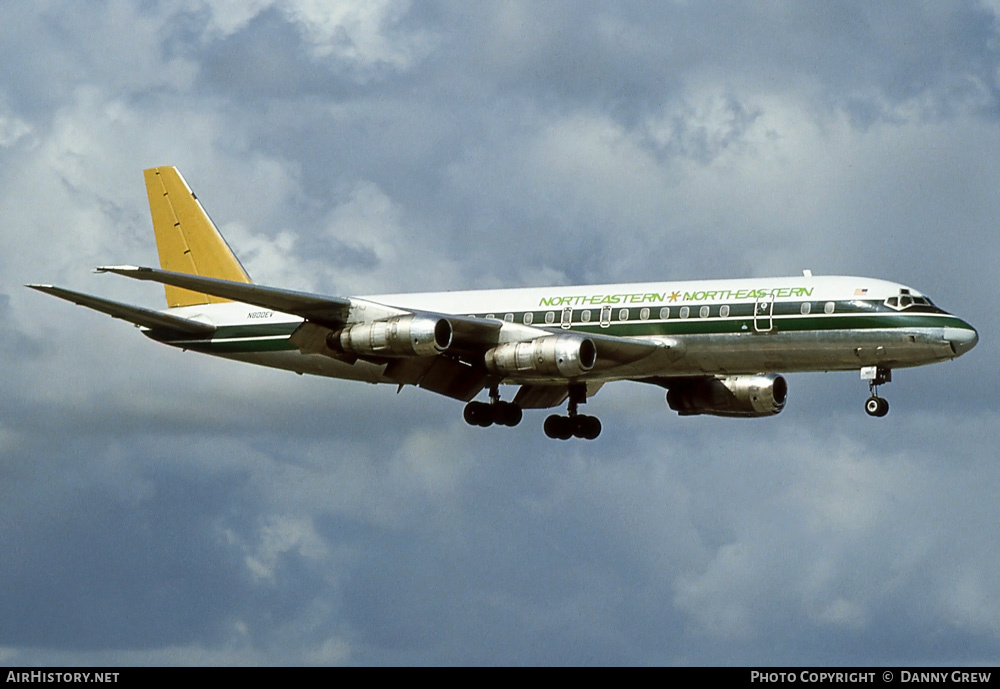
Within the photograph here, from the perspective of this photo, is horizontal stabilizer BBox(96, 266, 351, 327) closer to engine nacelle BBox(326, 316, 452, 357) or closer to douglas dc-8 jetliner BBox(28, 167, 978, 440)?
douglas dc-8 jetliner BBox(28, 167, 978, 440)

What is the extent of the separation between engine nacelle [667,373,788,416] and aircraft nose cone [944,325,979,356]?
10.4m

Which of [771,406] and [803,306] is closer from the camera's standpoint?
[803,306]

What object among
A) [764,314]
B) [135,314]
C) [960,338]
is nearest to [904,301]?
[960,338]

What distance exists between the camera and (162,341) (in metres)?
66.1

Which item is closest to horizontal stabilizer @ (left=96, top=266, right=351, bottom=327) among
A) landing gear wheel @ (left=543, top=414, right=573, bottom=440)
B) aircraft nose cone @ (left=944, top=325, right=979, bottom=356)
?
landing gear wheel @ (left=543, top=414, right=573, bottom=440)

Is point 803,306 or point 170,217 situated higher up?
point 170,217

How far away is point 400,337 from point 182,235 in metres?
16.3

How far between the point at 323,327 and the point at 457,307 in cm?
561

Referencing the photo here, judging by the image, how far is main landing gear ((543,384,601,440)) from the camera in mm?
65938

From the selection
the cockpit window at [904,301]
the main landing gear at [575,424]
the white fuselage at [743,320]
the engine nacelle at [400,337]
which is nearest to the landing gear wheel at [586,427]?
the main landing gear at [575,424]

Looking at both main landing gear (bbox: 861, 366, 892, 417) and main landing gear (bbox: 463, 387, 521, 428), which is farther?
main landing gear (bbox: 463, 387, 521, 428)
